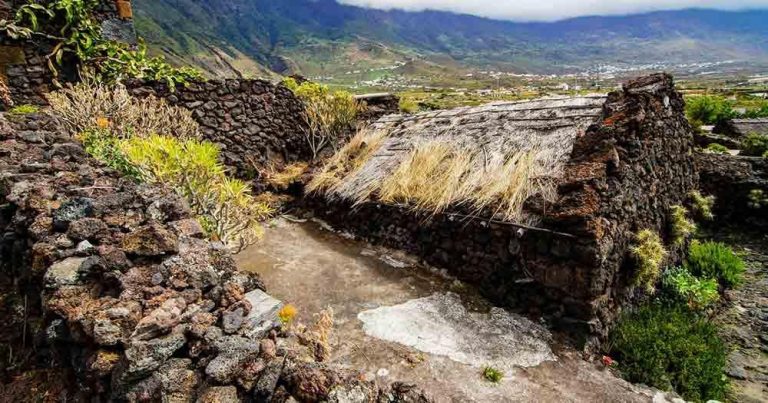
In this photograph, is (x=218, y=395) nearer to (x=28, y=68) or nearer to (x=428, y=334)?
(x=428, y=334)

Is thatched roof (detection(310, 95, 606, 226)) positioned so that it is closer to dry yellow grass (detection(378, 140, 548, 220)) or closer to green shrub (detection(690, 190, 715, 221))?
dry yellow grass (detection(378, 140, 548, 220))

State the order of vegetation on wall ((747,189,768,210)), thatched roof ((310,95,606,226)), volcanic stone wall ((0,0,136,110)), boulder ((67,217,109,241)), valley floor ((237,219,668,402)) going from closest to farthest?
boulder ((67,217,109,241))
valley floor ((237,219,668,402))
thatched roof ((310,95,606,226))
volcanic stone wall ((0,0,136,110))
vegetation on wall ((747,189,768,210))

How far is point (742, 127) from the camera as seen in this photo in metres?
19.6

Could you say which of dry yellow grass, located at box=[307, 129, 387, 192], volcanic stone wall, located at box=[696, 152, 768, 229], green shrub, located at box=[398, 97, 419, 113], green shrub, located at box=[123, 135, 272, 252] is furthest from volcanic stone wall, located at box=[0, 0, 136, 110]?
volcanic stone wall, located at box=[696, 152, 768, 229]

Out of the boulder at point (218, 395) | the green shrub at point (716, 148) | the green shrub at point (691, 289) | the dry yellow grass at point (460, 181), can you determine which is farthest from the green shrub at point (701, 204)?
the green shrub at point (716, 148)

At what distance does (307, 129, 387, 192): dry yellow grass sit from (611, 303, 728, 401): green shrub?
629cm

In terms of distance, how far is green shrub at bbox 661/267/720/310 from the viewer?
246 inches

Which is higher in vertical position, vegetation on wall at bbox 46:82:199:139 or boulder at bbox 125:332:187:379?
vegetation on wall at bbox 46:82:199:139

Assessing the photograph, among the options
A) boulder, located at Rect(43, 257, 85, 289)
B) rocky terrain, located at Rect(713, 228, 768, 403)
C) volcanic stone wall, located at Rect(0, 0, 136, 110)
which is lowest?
rocky terrain, located at Rect(713, 228, 768, 403)

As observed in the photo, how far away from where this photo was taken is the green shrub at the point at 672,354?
14.8 feet

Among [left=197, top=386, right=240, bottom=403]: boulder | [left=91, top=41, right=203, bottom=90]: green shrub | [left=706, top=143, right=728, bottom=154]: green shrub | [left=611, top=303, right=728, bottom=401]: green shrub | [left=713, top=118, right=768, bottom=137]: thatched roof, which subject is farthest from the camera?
[left=713, top=118, right=768, bottom=137]: thatched roof

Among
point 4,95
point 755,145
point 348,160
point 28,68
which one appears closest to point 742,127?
point 755,145

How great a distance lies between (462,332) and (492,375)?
0.87 m

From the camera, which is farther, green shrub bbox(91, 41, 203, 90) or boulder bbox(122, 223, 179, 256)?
green shrub bbox(91, 41, 203, 90)
